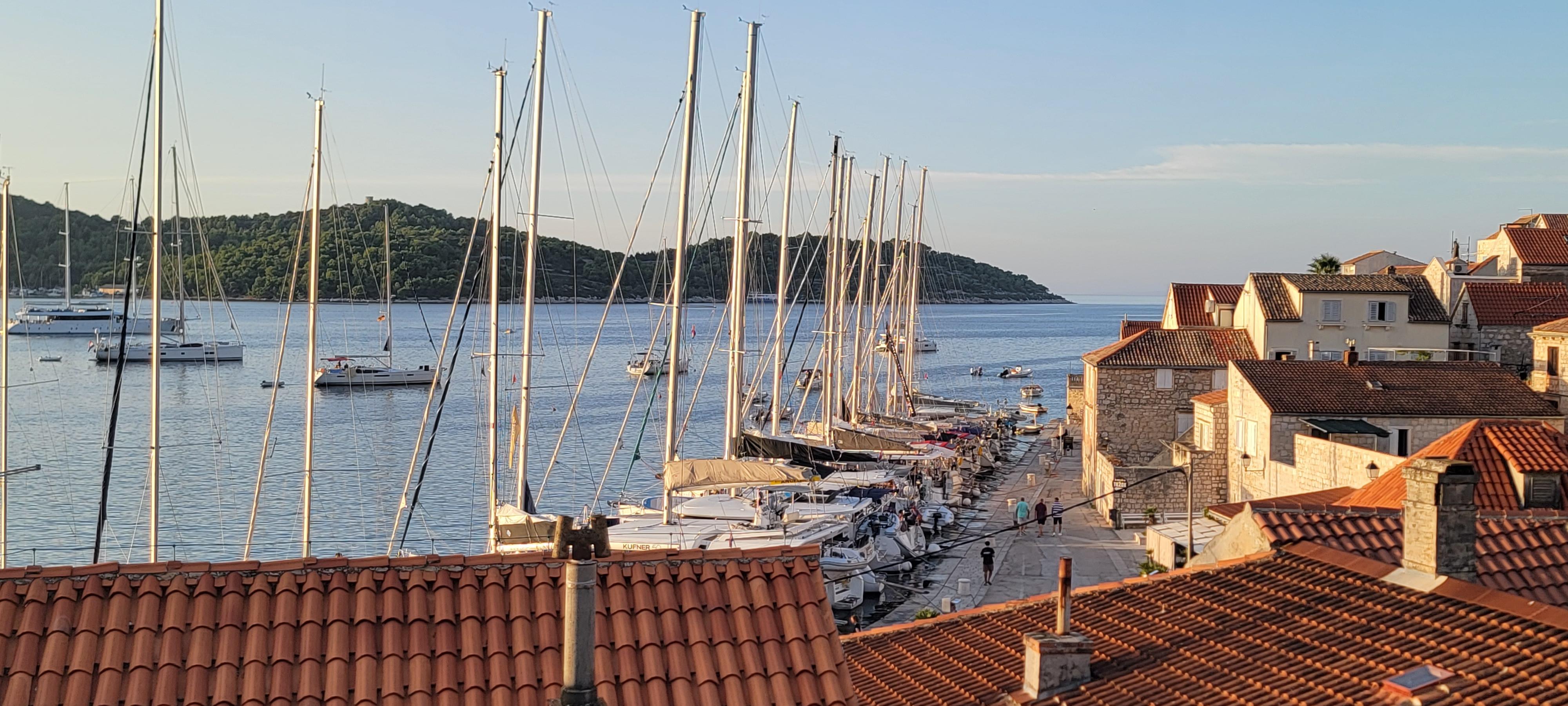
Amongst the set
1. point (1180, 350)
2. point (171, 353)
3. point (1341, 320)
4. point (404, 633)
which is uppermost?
point (1341, 320)

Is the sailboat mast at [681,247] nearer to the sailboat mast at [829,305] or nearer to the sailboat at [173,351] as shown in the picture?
the sailboat mast at [829,305]

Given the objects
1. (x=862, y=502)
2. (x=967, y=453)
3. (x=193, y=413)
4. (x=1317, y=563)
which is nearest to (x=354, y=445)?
(x=193, y=413)

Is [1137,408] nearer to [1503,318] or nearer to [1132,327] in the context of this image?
[1503,318]

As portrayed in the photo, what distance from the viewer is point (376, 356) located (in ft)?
346

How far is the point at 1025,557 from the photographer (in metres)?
33.7

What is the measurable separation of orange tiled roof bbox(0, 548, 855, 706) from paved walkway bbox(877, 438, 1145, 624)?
18704 millimetres

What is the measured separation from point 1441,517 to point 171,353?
371 ft

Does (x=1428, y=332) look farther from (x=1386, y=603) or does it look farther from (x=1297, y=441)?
(x=1386, y=603)

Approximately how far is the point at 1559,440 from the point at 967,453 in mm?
34266

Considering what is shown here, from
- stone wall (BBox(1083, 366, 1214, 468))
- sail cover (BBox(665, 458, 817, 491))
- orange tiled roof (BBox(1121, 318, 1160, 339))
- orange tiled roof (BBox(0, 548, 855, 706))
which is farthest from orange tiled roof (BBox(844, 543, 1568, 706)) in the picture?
orange tiled roof (BBox(1121, 318, 1160, 339))

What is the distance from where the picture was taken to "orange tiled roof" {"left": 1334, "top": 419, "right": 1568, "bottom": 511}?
21453mm

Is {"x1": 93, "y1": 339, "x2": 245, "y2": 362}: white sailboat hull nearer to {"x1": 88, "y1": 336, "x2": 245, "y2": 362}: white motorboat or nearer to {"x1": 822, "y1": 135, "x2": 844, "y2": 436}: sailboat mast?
{"x1": 88, "y1": 336, "x2": 245, "y2": 362}: white motorboat

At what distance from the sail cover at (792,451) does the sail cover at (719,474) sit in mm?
6664

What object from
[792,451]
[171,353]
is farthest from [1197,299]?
[171,353]
